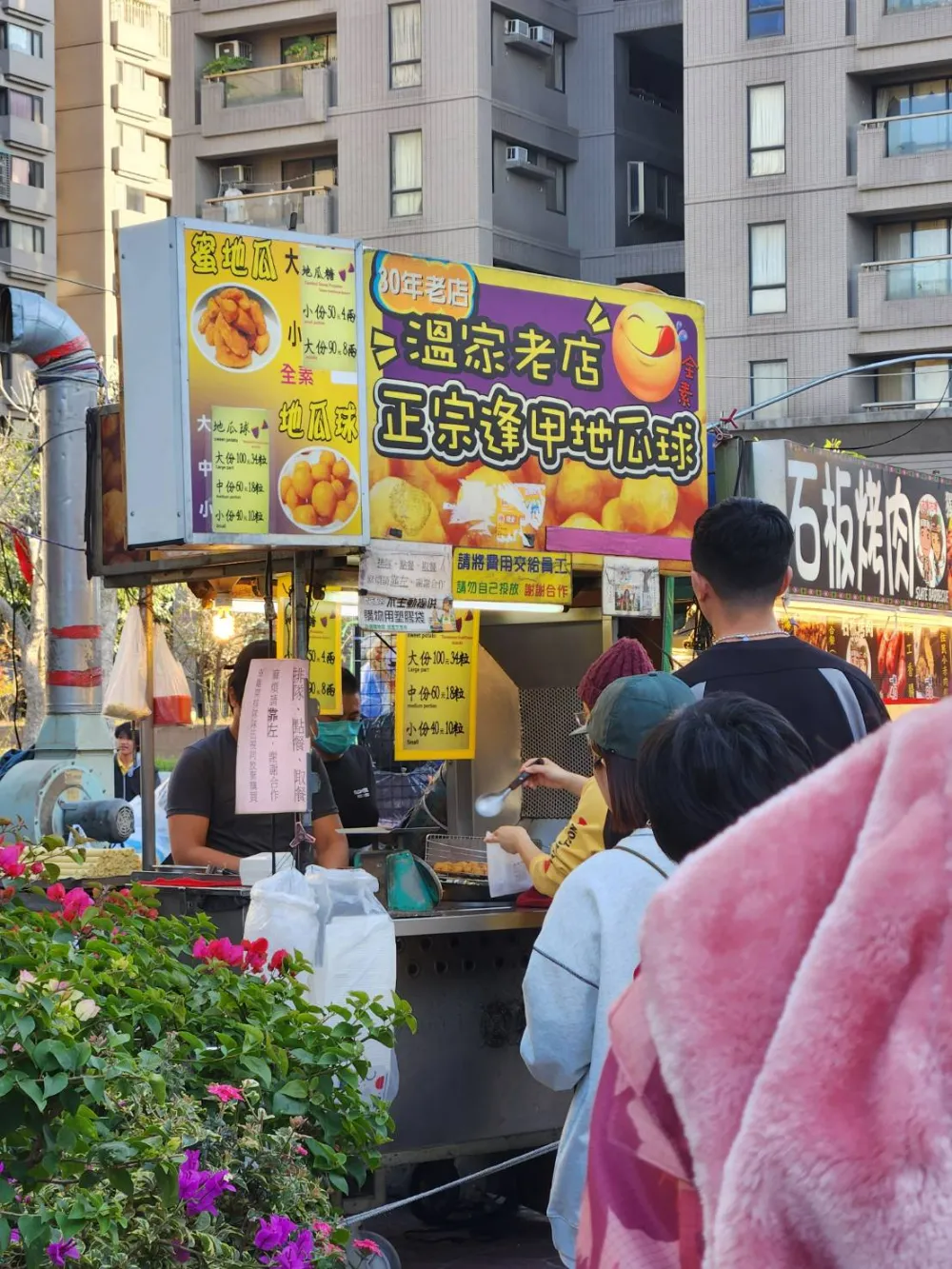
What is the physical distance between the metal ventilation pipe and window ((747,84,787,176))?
2501 centimetres

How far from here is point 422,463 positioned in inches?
269

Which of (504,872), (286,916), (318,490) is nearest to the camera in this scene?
(286,916)

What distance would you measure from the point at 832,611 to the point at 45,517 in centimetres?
668

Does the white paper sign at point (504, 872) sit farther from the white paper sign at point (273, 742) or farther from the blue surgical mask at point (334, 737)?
the blue surgical mask at point (334, 737)

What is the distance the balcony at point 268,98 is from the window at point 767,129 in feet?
33.3

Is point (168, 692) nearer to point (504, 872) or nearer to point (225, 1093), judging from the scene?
point (504, 872)

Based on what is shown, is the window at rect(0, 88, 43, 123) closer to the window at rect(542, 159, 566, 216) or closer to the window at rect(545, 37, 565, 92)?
the window at rect(545, 37, 565, 92)

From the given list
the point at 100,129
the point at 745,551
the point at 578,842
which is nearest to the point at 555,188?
the point at 100,129

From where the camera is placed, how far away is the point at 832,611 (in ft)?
28.8

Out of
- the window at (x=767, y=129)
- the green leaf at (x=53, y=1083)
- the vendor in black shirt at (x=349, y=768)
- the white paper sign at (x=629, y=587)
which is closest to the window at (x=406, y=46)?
the window at (x=767, y=129)

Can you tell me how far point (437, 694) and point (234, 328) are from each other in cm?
285

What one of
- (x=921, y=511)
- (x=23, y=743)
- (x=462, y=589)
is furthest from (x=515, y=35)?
(x=462, y=589)

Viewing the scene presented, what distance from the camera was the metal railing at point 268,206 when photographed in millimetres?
40594

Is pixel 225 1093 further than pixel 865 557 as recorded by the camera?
No
